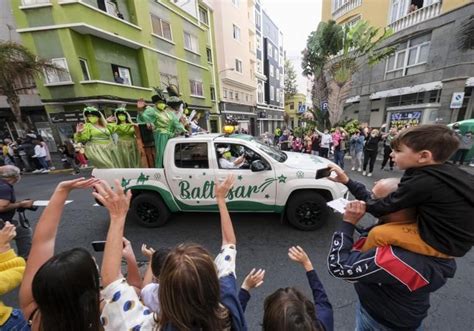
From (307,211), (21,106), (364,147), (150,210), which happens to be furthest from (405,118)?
(21,106)

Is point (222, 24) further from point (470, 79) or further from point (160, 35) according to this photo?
point (470, 79)

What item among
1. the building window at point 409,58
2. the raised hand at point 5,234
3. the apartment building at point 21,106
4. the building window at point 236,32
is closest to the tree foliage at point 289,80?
the building window at point 236,32

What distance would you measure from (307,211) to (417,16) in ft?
48.4

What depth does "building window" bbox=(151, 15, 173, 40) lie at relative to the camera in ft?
45.9

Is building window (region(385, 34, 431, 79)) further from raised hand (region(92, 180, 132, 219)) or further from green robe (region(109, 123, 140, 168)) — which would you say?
raised hand (region(92, 180, 132, 219))

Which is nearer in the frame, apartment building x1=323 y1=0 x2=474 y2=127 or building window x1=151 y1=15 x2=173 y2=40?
apartment building x1=323 y1=0 x2=474 y2=127

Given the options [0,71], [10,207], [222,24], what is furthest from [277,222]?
[222,24]

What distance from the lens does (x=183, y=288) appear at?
2.79 feet

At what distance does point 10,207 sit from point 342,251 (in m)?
3.54

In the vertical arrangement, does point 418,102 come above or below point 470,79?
below

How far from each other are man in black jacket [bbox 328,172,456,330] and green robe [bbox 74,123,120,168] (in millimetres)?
4048

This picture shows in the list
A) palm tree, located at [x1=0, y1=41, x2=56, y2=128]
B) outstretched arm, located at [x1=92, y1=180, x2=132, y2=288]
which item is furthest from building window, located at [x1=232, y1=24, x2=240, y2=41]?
outstretched arm, located at [x1=92, y1=180, x2=132, y2=288]

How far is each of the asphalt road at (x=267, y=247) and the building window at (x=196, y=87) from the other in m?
14.2

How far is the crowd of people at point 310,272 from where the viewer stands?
887 millimetres
